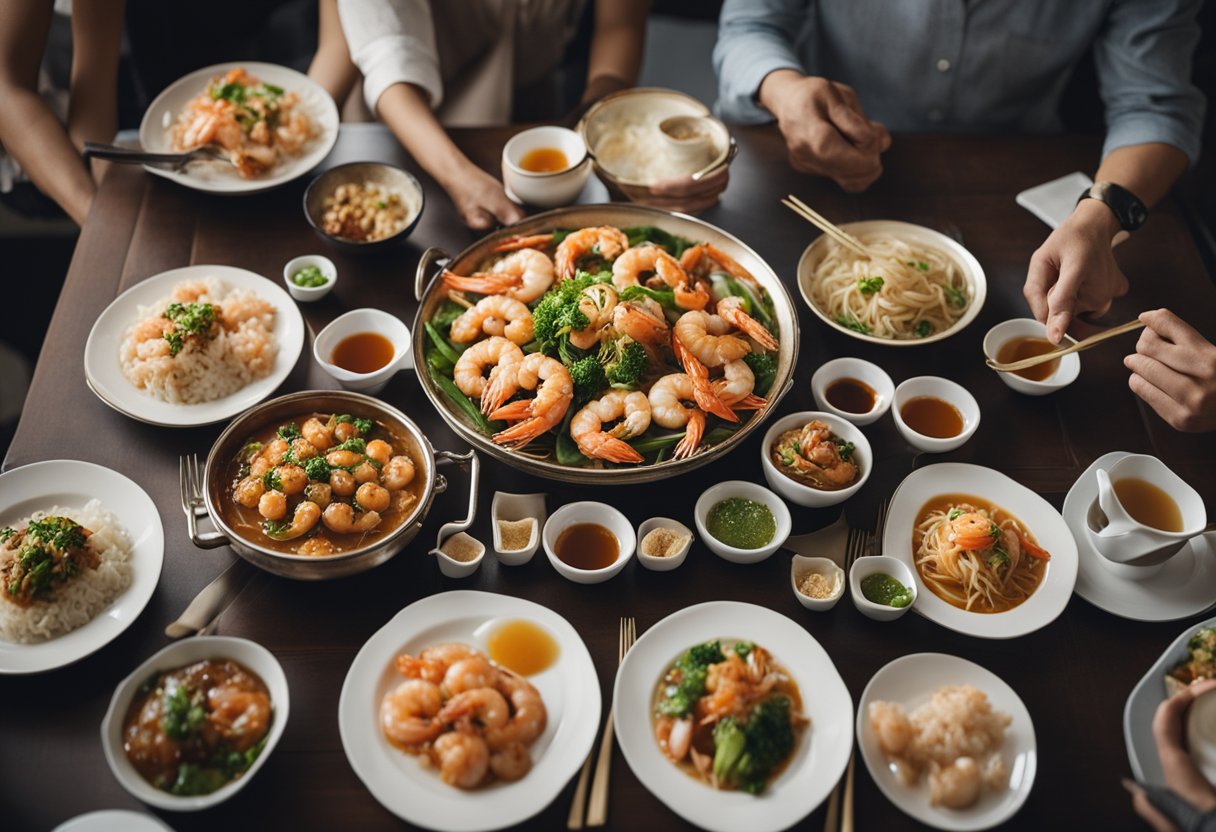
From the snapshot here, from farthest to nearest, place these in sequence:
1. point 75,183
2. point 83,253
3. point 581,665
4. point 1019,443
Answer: point 75,183
point 83,253
point 1019,443
point 581,665

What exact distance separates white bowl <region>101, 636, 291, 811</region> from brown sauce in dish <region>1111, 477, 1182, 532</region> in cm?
239

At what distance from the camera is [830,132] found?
3299 millimetres

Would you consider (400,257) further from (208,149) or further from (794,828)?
(794,828)

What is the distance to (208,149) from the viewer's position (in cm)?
331

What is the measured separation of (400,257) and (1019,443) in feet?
7.64

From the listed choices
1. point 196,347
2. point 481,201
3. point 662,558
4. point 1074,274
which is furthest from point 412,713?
point 1074,274

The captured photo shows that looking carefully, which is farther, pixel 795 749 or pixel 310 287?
pixel 310 287

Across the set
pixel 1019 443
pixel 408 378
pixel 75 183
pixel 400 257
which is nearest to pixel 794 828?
pixel 1019 443

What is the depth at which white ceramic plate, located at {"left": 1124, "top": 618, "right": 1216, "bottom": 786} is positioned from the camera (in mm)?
2074

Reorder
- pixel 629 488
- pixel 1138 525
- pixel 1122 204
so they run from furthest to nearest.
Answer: pixel 1122 204 → pixel 629 488 → pixel 1138 525

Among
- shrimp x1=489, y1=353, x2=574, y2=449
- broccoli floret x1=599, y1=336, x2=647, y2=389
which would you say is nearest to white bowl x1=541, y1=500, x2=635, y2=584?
shrimp x1=489, y1=353, x2=574, y2=449

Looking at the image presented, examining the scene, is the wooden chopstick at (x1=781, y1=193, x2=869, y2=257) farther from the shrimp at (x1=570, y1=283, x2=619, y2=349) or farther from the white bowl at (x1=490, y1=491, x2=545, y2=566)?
the white bowl at (x1=490, y1=491, x2=545, y2=566)

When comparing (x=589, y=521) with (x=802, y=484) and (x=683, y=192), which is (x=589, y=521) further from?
(x=683, y=192)

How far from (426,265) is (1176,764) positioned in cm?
270
